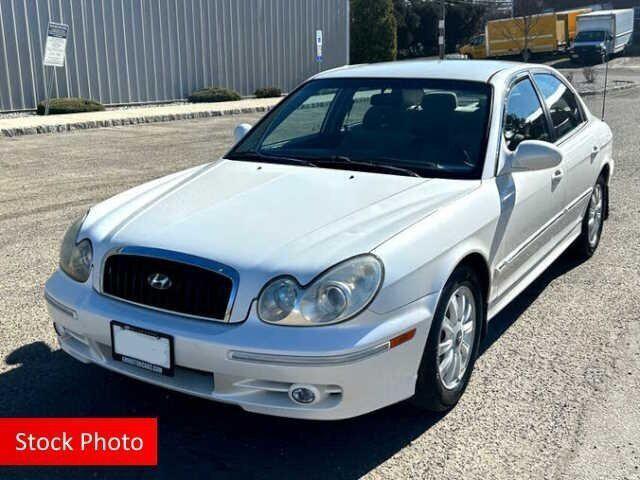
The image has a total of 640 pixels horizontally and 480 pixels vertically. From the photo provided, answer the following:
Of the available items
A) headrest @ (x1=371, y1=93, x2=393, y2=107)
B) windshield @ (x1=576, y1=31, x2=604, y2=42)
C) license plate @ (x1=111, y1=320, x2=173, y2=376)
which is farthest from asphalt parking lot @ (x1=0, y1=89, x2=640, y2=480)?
windshield @ (x1=576, y1=31, x2=604, y2=42)

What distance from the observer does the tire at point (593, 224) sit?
560cm

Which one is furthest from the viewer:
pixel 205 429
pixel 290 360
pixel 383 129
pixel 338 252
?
pixel 383 129

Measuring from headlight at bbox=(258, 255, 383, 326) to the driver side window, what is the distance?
5.84ft

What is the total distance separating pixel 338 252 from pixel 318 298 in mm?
219

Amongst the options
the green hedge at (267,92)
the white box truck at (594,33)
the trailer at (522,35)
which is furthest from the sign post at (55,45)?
the white box truck at (594,33)

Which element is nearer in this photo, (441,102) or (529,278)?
(441,102)

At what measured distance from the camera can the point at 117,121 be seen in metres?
16.3

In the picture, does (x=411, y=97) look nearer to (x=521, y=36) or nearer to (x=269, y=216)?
(x=269, y=216)

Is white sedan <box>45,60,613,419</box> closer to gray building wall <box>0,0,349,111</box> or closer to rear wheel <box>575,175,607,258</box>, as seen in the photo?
rear wheel <box>575,175,607,258</box>

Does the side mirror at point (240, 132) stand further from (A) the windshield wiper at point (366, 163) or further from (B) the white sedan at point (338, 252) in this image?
(A) the windshield wiper at point (366, 163)

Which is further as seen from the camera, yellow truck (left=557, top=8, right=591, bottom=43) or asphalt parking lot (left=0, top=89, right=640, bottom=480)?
yellow truck (left=557, top=8, right=591, bottom=43)

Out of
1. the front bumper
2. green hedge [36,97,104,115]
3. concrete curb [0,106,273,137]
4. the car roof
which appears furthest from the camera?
green hedge [36,97,104,115]

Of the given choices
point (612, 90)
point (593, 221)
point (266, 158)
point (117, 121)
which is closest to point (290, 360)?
point (266, 158)

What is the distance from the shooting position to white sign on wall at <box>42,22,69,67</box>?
17.0m
